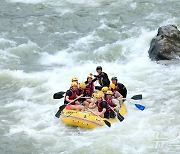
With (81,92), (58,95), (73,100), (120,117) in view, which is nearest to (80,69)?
(58,95)

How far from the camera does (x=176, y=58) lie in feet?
51.5

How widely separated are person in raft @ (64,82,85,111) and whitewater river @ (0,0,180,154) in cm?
54

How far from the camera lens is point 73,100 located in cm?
1213

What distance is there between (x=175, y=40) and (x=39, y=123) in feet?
21.9

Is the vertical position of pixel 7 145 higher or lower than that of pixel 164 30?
lower

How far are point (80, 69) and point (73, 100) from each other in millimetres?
3588

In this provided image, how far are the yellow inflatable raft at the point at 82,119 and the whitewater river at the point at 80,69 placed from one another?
167mm

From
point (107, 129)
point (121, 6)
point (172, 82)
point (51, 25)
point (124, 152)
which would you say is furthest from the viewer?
point (121, 6)

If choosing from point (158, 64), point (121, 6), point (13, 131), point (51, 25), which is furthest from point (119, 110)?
point (121, 6)

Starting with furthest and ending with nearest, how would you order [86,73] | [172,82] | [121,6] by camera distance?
[121,6], [86,73], [172,82]

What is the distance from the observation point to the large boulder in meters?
15.7

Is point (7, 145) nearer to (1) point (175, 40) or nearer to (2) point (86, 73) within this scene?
(2) point (86, 73)

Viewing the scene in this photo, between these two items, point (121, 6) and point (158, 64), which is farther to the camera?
point (121, 6)

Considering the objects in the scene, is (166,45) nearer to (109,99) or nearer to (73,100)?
(109,99)
